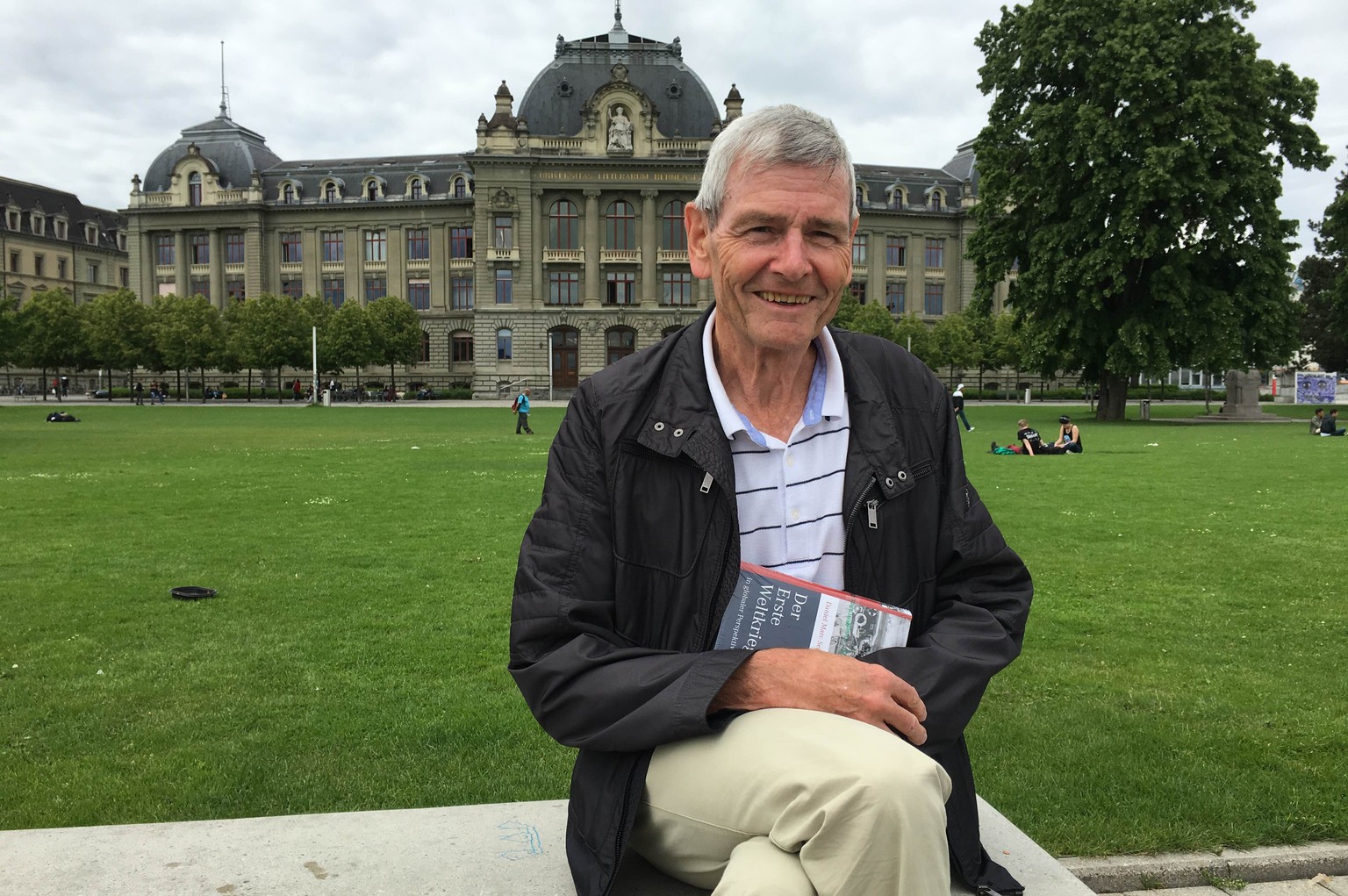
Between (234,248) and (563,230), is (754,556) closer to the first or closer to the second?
(563,230)

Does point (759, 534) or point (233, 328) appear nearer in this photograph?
point (759, 534)

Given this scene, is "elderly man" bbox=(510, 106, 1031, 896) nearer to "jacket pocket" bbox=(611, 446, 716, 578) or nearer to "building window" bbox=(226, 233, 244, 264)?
"jacket pocket" bbox=(611, 446, 716, 578)

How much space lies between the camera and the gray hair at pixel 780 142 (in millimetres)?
2539

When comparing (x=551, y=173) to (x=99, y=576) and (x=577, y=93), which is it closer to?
(x=577, y=93)

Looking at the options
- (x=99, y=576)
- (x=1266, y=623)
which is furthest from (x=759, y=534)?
(x=99, y=576)

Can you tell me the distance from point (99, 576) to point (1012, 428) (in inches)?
1186

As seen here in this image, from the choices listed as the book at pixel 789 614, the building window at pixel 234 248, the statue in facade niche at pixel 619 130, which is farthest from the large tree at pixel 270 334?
the book at pixel 789 614

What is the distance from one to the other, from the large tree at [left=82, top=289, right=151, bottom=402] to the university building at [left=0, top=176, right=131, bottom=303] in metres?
24.5

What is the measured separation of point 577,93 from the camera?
7406 centimetres

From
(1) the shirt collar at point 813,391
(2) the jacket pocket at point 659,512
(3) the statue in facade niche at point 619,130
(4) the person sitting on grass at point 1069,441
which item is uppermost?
(3) the statue in facade niche at point 619,130

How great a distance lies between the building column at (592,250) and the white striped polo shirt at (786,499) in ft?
236

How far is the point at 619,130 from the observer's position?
235 ft

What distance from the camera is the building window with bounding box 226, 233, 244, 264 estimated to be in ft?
275

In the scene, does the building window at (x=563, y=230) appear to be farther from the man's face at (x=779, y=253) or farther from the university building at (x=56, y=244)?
the man's face at (x=779, y=253)
